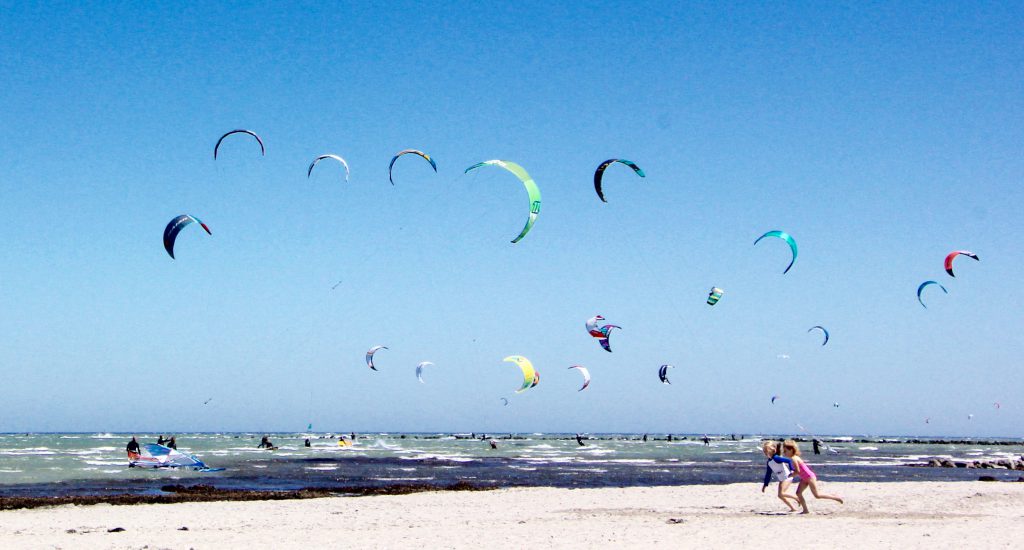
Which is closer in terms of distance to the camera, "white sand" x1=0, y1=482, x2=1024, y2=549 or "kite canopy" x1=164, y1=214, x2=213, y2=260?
"white sand" x1=0, y1=482, x2=1024, y2=549

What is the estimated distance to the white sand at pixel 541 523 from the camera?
11016mm

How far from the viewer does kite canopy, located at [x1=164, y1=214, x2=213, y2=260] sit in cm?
1753

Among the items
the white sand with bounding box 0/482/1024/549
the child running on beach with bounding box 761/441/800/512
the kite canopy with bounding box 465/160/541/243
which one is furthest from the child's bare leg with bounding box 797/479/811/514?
the kite canopy with bounding box 465/160/541/243

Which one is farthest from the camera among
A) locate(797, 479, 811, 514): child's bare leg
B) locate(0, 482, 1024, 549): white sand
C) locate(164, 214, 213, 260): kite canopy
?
A: locate(164, 214, 213, 260): kite canopy

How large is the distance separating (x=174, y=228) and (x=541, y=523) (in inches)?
393

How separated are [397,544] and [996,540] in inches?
296

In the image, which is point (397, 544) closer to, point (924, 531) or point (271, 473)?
point (924, 531)

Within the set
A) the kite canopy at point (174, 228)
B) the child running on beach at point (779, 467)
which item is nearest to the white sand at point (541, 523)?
the child running on beach at point (779, 467)

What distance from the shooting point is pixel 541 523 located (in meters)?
13.4

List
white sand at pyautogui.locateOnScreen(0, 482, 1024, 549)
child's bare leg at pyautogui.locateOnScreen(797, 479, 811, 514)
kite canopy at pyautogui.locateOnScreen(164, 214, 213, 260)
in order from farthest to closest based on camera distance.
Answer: kite canopy at pyautogui.locateOnScreen(164, 214, 213, 260), child's bare leg at pyautogui.locateOnScreen(797, 479, 811, 514), white sand at pyautogui.locateOnScreen(0, 482, 1024, 549)

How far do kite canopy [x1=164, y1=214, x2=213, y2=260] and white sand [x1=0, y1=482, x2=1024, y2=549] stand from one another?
5.21 m

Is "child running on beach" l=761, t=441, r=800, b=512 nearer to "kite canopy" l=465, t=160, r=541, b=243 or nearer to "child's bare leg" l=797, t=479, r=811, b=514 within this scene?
"child's bare leg" l=797, t=479, r=811, b=514

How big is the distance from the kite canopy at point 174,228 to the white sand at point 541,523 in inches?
205

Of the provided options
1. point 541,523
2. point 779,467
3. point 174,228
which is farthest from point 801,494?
point 174,228
